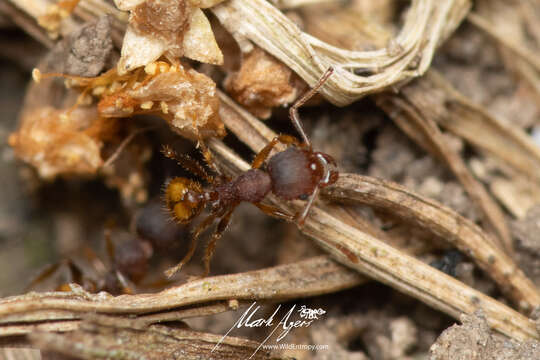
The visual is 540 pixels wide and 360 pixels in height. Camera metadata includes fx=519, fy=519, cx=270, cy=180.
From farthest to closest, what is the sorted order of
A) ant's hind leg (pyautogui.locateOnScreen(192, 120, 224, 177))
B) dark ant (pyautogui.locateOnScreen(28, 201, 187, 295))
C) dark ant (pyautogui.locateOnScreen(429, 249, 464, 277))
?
1. dark ant (pyautogui.locateOnScreen(28, 201, 187, 295))
2. dark ant (pyautogui.locateOnScreen(429, 249, 464, 277))
3. ant's hind leg (pyautogui.locateOnScreen(192, 120, 224, 177))

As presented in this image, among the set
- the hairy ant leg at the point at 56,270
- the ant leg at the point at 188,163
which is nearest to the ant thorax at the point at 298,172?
the ant leg at the point at 188,163

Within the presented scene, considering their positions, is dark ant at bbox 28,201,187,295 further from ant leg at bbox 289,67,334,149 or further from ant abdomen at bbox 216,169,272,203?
ant leg at bbox 289,67,334,149

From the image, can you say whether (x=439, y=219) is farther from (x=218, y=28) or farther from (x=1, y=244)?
(x=1, y=244)

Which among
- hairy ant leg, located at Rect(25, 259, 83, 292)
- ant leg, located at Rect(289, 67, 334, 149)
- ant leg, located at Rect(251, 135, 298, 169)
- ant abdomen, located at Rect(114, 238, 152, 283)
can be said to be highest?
ant leg, located at Rect(289, 67, 334, 149)

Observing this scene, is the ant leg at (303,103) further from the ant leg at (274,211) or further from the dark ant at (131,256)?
the dark ant at (131,256)

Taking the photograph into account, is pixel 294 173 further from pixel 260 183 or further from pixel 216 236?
pixel 216 236

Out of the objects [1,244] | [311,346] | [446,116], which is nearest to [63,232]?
[1,244]

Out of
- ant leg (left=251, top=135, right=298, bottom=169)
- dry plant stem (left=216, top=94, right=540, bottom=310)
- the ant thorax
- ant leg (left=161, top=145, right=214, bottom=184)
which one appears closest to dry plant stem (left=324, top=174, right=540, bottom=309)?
dry plant stem (left=216, top=94, right=540, bottom=310)
